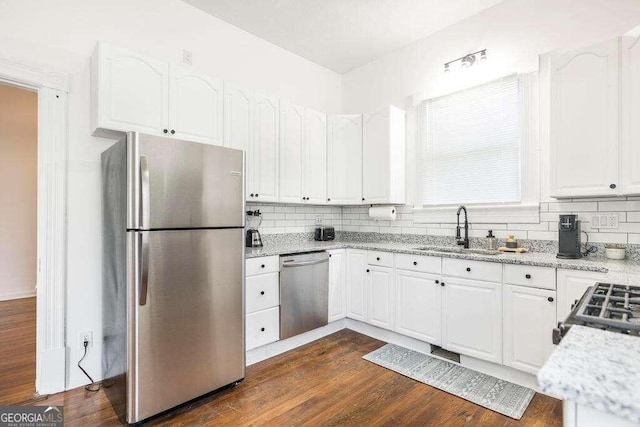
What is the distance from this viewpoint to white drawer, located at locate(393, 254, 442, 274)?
2723 millimetres

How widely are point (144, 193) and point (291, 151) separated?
5.80 ft

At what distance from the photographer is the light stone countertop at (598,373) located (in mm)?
517

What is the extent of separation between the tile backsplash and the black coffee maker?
201mm

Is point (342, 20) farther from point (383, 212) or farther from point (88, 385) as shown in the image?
point (88, 385)

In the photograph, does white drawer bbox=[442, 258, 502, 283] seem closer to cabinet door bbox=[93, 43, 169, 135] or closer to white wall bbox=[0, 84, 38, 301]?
cabinet door bbox=[93, 43, 169, 135]

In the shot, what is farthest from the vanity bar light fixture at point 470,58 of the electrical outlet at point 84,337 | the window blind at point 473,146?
the electrical outlet at point 84,337

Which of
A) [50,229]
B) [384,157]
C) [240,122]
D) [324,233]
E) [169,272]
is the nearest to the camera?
[169,272]

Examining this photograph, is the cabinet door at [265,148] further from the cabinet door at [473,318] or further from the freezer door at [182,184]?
the cabinet door at [473,318]

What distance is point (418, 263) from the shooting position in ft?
9.34

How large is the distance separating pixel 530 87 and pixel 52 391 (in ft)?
14.0

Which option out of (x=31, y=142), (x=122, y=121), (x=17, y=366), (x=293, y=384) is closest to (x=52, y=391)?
(x=17, y=366)

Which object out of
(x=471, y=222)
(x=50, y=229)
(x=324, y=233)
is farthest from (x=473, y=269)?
(x=50, y=229)

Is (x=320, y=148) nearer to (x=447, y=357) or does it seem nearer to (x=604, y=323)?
(x=447, y=357)

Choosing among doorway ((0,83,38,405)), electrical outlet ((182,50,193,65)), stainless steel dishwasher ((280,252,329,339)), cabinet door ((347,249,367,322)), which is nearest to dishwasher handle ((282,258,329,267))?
stainless steel dishwasher ((280,252,329,339))
